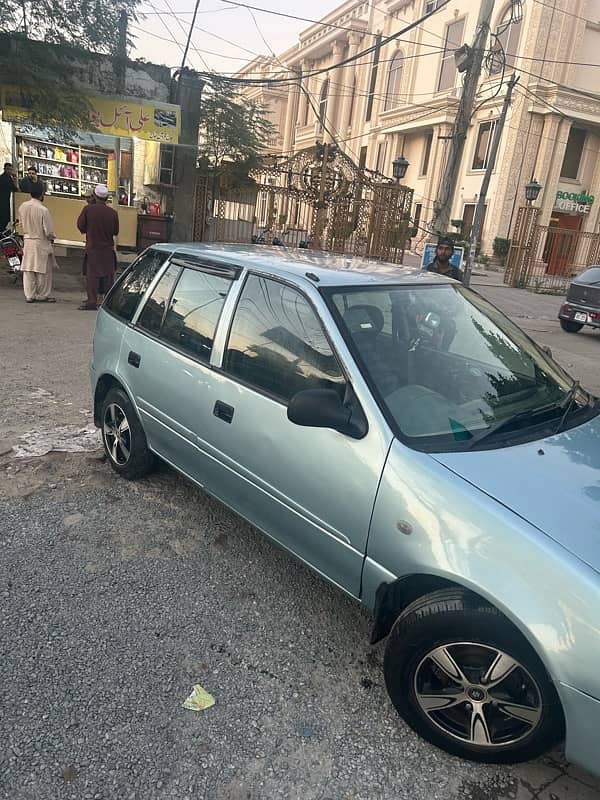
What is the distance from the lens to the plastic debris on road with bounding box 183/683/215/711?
7.73 ft

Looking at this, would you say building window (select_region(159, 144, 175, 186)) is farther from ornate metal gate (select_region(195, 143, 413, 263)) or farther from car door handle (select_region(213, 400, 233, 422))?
car door handle (select_region(213, 400, 233, 422))

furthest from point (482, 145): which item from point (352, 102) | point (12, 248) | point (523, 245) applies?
point (12, 248)

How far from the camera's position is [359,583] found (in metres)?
2.46

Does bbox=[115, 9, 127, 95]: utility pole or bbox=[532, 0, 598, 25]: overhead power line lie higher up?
bbox=[532, 0, 598, 25]: overhead power line

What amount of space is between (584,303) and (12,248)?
11.2m

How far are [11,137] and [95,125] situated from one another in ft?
11.3

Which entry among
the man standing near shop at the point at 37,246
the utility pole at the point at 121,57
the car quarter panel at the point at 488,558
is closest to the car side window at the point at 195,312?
the car quarter panel at the point at 488,558

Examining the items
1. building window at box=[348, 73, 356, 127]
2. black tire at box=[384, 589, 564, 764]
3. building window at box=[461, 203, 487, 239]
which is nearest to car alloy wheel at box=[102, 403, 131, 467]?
black tire at box=[384, 589, 564, 764]

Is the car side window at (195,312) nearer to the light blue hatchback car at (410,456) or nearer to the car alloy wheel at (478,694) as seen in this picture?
the light blue hatchback car at (410,456)

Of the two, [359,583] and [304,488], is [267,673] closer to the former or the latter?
[359,583]

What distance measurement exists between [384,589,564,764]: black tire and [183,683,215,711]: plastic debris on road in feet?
2.37

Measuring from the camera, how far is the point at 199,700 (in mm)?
2387

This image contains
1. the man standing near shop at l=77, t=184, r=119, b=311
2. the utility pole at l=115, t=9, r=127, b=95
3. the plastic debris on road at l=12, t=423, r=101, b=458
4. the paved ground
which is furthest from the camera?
the utility pole at l=115, t=9, r=127, b=95

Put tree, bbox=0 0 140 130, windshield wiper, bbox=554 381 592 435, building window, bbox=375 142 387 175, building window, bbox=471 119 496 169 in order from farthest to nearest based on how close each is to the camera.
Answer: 1. building window, bbox=375 142 387 175
2. building window, bbox=471 119 496 169
3. tree, bbox=0 0 140 130
4. windshield wiper, bbox=554 381 592 435
